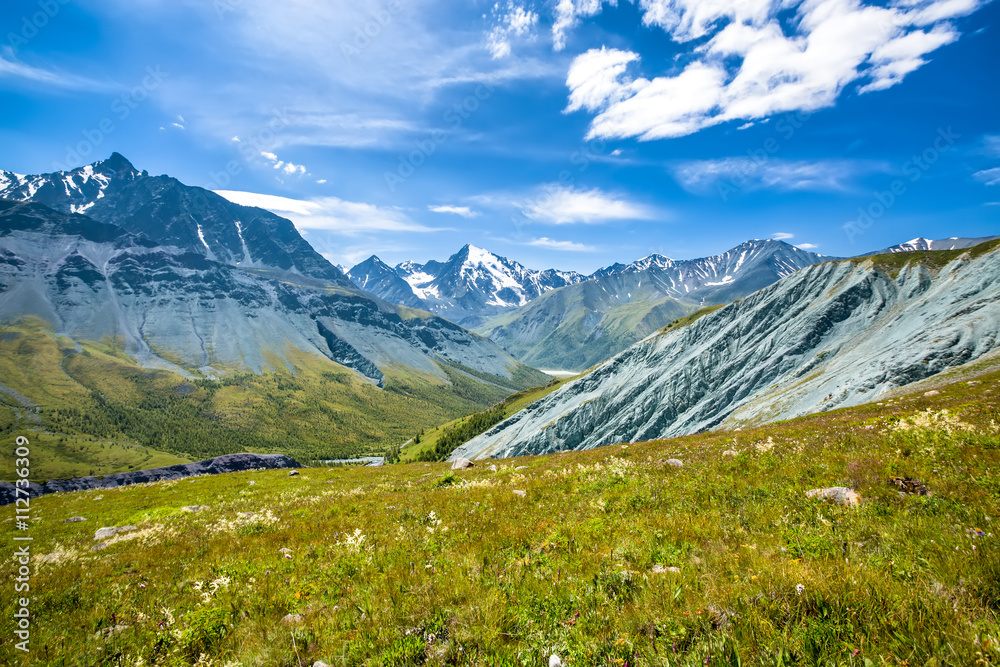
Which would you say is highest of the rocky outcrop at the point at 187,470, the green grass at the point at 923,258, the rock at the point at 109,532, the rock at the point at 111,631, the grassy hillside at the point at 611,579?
the green grass at the point at 923,258

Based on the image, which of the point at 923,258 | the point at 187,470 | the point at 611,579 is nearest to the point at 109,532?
the point at 611,579

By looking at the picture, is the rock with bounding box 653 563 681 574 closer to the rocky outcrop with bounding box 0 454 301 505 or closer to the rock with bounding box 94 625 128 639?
the rock with bounding box 94 625 128 639

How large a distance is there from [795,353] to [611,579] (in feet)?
300

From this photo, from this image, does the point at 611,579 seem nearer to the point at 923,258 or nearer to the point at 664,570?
the point at 664,570

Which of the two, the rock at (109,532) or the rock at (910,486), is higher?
the rock at (910,486)

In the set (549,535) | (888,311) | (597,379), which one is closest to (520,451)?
(597,379)

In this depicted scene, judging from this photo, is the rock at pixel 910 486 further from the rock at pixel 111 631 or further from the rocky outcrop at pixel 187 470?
the rocky outcrop at pixel 187 470

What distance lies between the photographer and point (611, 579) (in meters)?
5.79

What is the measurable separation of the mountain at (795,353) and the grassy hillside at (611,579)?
49.6m

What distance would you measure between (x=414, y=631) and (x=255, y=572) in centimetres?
528

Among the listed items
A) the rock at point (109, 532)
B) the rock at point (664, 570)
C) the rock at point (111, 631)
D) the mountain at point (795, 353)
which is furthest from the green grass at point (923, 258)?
the rock at point (109, 532)

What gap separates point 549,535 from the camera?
27.5ft

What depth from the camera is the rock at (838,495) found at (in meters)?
7.60

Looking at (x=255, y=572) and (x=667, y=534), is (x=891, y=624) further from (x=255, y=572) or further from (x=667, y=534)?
(x=255, y=572)
